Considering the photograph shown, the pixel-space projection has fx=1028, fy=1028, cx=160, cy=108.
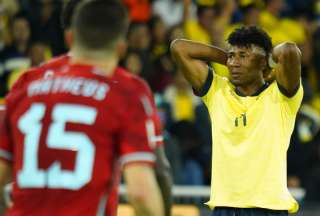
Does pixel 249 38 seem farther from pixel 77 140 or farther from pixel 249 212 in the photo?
pixel 77 140

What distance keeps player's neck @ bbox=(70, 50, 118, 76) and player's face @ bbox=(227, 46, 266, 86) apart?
2481mm

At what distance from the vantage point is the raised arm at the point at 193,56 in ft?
23.5

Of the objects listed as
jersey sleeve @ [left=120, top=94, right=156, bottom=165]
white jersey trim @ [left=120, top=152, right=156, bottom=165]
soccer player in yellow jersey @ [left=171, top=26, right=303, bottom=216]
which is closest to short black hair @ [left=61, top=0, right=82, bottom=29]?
jersey sleeve @ [left=120, top=94, right=156, bottom=165]

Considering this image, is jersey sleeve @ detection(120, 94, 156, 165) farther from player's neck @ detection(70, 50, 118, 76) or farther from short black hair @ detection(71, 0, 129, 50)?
short black hair @ detection(71, 0, 129, 50)

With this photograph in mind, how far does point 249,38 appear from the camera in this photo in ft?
23.0

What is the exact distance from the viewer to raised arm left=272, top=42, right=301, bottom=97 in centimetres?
674

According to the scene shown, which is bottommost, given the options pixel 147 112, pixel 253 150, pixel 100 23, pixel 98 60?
pixel 253 150

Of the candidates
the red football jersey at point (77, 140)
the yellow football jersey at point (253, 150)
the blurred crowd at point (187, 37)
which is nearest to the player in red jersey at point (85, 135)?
the red football jersey at point (77, 140)

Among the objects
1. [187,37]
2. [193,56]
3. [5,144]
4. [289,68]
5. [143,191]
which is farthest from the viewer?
[187,37]

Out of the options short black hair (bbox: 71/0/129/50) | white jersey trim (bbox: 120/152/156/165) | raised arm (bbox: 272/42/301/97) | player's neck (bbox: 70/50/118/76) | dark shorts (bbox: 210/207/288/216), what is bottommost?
dark shorts (bbox: 210/207/288/216)

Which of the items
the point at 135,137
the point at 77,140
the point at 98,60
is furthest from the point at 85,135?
the point at 98,60

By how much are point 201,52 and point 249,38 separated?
418 millimetres

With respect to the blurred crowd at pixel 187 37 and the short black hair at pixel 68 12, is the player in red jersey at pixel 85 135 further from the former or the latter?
the blurred crowd at pixel 187 37

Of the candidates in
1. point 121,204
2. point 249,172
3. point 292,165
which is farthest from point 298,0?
Result: point 249,172
